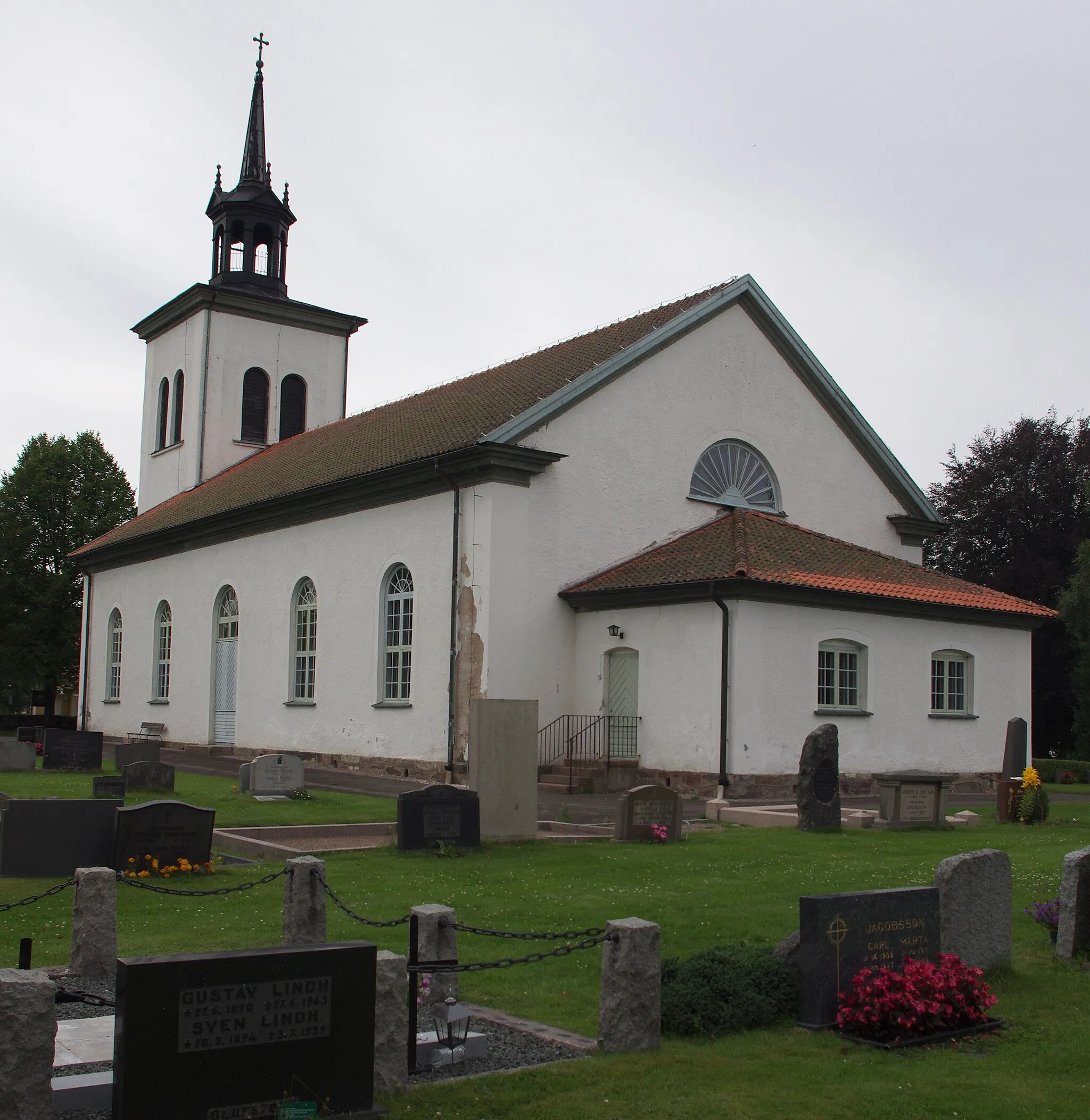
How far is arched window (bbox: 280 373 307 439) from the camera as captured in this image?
41156 mm

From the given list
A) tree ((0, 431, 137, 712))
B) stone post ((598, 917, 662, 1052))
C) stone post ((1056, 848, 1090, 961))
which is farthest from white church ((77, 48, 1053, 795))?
tree ((0, 431, 137, 712))

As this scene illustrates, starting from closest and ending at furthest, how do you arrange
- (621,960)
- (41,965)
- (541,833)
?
(621,960), (41,965), (541,833)

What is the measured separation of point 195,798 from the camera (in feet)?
63.6

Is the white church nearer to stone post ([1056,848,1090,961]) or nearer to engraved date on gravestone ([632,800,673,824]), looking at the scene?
engraved date on gravestone ([632,800,673,824])

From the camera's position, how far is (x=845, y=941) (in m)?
7.67

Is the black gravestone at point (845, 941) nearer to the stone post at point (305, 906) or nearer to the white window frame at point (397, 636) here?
the stone post at point (305, 906)

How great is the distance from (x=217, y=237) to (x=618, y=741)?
81.5 ft

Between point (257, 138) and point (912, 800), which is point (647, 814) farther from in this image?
point (257, 138)

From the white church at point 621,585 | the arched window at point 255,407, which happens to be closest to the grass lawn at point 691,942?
the white church at point 621,585

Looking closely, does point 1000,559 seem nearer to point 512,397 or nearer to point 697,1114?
point 512,397

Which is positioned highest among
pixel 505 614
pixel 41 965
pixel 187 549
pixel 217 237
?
pixel 217 237

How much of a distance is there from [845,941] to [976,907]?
1434mm

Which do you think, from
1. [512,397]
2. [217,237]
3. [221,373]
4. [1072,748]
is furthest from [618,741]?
[1072,748]

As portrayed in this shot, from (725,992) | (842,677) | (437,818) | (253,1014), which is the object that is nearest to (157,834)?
(437,818)
